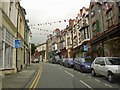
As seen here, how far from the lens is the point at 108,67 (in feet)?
49.8

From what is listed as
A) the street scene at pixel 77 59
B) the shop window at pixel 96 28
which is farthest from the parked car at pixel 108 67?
the shop window at pixel 96 28

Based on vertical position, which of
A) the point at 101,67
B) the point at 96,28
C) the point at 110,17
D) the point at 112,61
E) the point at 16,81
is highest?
the point at 110,17

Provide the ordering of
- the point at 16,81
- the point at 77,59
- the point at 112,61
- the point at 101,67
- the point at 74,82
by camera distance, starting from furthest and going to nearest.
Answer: the point at 77,59 < the point at 101,67 < the point at 112,61 < the point at 16,81 < the point at 74,82

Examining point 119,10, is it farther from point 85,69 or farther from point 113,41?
point 85,69

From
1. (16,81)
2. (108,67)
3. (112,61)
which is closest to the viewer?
(108,67)

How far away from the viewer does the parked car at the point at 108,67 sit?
14362 millimetres

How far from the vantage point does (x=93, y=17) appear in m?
36.8

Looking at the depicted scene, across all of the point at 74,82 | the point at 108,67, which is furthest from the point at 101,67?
the point at 74,82

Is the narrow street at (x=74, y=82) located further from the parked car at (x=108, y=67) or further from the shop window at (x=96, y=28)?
the shop window at (x=96, y=28)

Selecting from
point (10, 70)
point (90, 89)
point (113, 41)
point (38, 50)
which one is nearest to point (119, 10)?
point (113, 41)

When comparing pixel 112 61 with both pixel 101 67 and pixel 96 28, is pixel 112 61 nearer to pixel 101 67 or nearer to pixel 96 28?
pixel 101 67

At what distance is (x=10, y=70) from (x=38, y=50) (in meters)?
95.6

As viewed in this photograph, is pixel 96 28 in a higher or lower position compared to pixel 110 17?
lower

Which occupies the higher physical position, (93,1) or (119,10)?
(93,1)
